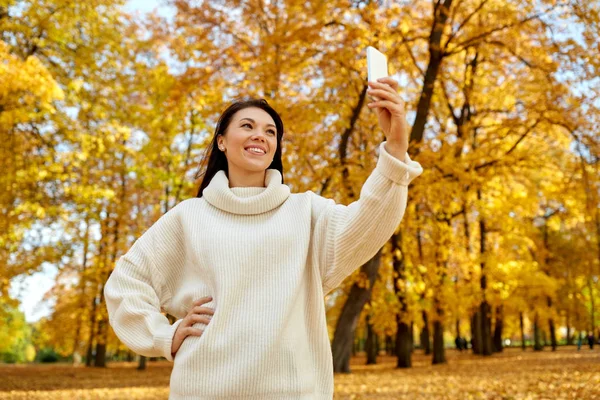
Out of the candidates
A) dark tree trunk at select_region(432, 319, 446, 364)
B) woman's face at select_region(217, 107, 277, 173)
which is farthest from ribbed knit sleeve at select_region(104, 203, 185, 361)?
dark tree trunk at select_region(432, 319, 446, 364)

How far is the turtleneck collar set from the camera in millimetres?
2191

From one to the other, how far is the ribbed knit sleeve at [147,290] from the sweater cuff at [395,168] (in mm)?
869

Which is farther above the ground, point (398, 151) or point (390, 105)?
point (390, 105)

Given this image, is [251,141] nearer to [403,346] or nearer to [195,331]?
[195,331]

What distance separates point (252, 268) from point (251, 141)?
1.68ft

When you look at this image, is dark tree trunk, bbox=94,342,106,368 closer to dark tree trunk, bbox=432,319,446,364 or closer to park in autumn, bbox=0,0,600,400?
park in autumn, bbox=0,0,600,400

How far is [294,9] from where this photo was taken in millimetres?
10242

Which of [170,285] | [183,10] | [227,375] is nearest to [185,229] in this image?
[170,285]

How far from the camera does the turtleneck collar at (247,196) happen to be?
7.19 ft

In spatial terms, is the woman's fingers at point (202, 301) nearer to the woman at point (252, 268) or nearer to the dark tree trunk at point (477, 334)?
the woman at point (252, 268)

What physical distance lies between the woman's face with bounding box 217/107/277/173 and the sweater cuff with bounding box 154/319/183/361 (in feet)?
2.06

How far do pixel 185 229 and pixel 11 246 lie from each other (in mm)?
13939

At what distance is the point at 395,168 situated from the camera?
6.15ft

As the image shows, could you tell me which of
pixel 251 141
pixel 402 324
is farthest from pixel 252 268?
pixel 402 324
